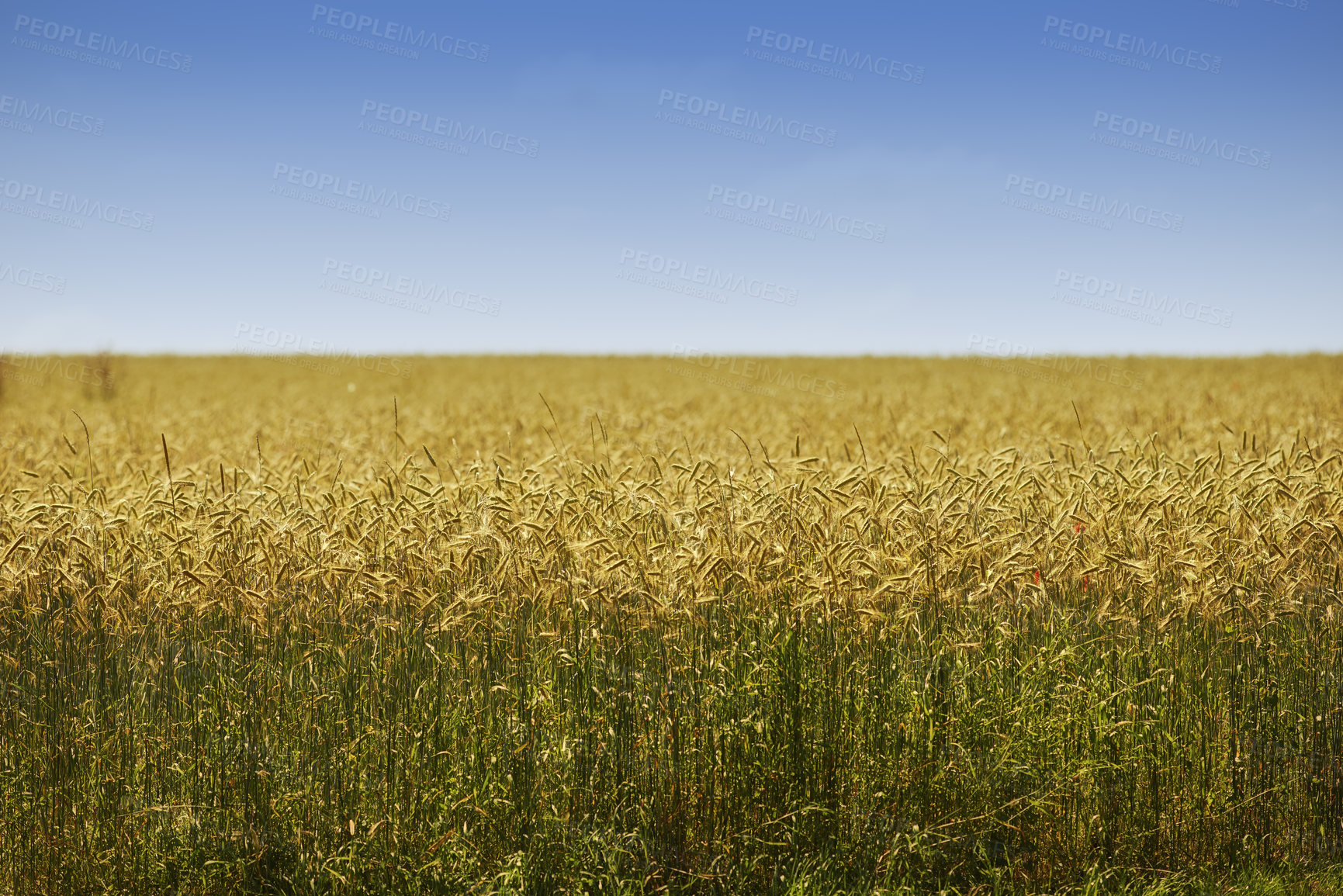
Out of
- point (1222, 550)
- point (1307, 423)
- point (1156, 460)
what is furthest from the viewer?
point (1307, 423)

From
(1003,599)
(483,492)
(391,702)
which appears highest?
(483,492)

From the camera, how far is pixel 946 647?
3.71 m

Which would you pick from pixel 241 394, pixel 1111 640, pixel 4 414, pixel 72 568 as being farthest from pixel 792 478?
pixel 241 394

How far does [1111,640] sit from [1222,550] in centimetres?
144

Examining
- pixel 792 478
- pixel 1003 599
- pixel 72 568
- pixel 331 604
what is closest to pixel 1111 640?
pixel 1003 599

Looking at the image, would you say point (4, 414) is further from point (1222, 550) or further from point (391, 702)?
point (1222, 550)

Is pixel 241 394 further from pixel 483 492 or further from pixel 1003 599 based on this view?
pixel 1003 599

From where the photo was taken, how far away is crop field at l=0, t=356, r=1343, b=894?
3361mm

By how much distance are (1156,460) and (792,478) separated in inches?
138

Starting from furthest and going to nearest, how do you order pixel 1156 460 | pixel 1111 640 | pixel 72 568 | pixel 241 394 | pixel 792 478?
pixel 241 394 < pixel 1156 460 < pixel 792 478 < pixel 72 568 < pixel 1111 640

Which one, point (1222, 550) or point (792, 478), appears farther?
point (792, 478)

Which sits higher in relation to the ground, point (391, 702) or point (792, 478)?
point (792, 478)

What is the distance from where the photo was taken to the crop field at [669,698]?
3.36 metres

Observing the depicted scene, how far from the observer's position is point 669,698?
3443 mm
